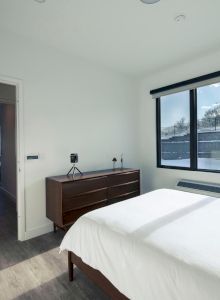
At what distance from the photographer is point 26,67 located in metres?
2.75

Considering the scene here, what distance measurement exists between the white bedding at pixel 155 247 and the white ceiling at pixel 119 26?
2.05 m

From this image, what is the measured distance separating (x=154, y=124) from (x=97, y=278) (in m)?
3.09

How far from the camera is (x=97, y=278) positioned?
62.3 inches

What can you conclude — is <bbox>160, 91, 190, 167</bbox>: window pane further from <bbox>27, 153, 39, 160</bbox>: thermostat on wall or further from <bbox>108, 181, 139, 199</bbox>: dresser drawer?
<bbox>27, 153, 39, 160</bbox>: thermostat on wall

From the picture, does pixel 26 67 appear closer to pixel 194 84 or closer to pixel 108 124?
pixel 108 124

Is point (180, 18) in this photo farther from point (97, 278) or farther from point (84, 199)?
point (97, 278)

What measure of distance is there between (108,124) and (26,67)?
1648 mm

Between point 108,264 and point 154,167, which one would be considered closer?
point 108,264

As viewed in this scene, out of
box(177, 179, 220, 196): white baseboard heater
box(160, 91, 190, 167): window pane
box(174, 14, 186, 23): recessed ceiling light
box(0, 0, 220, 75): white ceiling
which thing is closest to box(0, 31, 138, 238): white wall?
box(0, 0, 220, 75): white ceiling

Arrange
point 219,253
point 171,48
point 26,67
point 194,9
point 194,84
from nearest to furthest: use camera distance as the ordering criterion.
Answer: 1. point 219,253
2. point 194,9
3. point 26,67
4. point 171,48
5. point 194,84

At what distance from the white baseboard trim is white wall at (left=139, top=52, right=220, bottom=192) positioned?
6.98 feet

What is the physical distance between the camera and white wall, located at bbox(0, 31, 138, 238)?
2762 mm

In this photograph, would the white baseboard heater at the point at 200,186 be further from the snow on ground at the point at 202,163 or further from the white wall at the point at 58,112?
the white wall at the point at 58,112

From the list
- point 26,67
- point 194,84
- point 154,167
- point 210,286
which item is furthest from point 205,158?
point 26,67
